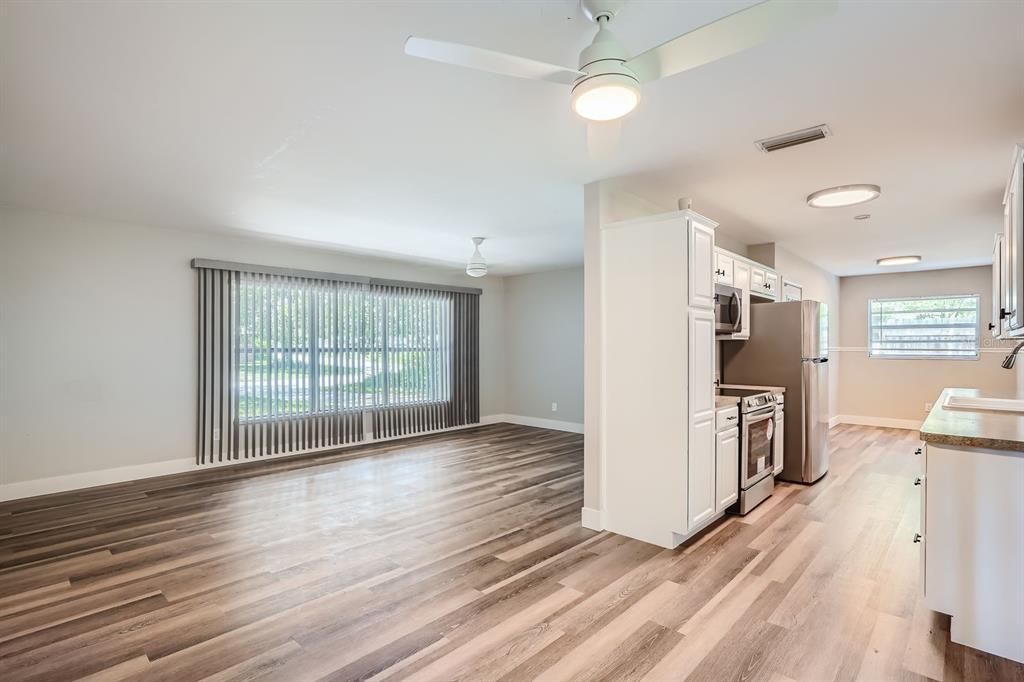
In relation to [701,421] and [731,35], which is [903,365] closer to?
[701,421]

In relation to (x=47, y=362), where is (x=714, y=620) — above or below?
below

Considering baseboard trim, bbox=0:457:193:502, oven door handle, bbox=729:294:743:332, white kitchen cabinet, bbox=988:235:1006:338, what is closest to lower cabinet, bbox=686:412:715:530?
oven door handle, bbox=729:294:743:332

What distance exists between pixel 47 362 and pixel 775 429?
657 centimetres

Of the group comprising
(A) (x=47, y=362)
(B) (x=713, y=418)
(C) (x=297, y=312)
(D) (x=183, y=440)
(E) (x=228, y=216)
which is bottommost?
(D) (x=183, y=440)

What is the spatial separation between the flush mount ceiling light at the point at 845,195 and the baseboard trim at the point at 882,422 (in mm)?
5664

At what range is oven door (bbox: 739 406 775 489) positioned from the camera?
391 cm

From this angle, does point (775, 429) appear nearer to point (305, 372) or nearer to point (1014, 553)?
point (1014, 553)

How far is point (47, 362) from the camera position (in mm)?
4477

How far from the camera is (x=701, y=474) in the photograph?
133 inches

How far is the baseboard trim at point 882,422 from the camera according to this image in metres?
7.85

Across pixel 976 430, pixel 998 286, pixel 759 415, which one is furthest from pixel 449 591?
pixel 998 286

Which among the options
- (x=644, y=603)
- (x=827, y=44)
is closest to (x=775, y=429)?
(x=644, y=603)

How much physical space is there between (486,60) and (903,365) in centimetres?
900

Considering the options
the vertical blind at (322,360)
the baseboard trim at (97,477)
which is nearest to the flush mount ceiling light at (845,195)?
the vertical blind at (322,360)
